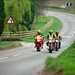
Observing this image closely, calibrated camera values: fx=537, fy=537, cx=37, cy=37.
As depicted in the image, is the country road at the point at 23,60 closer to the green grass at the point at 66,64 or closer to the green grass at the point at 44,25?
the green grass at the point at 66,64

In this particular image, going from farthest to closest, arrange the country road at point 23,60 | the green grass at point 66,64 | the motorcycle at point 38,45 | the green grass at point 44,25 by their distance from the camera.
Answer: the green grass at point 44,25
the motorcycle at point 38,45
the country road at point 23,60
the green grass at point 66,64

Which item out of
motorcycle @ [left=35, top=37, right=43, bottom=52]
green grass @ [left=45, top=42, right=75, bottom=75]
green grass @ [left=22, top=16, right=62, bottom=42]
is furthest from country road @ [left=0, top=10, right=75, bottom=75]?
green grass @ [left=22, top=16, right=62, bottom=42]

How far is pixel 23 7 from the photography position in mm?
45812

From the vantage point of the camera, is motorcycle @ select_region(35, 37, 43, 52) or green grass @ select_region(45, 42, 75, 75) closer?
green grass @ select_region(45, 42, 75, 75)

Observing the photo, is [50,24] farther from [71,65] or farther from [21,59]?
[71,65]

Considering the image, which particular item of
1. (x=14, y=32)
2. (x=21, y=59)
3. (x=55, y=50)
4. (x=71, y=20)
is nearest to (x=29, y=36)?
(x=14, y=32)

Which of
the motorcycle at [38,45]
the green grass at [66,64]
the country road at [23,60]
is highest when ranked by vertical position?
the green grass at [66,64]

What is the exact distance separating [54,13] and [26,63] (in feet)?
159

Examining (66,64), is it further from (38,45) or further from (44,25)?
(44,25)

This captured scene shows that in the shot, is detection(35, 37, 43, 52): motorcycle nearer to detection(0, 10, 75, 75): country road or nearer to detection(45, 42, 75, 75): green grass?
detection(0, 10, 75, 75): country road

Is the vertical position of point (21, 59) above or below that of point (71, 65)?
below

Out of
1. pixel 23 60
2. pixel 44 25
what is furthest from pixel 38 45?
pixel 44 25

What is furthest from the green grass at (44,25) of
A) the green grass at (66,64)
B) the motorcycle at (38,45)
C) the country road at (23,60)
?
the green grass at (66,64)

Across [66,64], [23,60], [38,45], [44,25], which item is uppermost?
[66,64]
